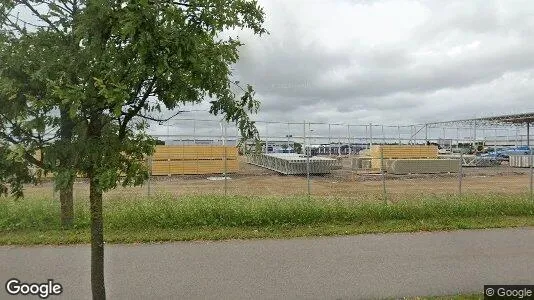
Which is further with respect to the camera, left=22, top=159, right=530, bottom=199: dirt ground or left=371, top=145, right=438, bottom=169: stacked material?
left=371, top=145, right=438, bottom=169: stacked material

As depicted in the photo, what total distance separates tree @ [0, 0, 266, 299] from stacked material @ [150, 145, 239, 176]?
912 inches

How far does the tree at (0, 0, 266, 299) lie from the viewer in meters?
2.54

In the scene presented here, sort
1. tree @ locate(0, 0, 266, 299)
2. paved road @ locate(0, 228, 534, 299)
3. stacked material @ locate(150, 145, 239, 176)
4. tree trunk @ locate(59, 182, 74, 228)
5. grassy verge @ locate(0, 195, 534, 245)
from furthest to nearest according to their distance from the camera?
stacked material @ locate(150, 145, 239, 176)
tree trunk @ locate(59, 182, 74, 228)
grassy verge @ locate(0, 195, 534, 245)
paved road @ locate(0, 228, 534, 299)
tree @ locate(0, 0, 266, 299)

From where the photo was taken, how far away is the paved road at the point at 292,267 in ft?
16.5

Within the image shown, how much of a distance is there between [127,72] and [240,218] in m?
6.24

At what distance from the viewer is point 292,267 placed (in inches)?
233

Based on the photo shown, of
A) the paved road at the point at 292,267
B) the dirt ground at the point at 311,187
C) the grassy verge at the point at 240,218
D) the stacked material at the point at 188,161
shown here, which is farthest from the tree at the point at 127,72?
the stacked material at the point at 188,161

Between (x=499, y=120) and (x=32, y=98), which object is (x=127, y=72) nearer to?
(x=32, y=98)

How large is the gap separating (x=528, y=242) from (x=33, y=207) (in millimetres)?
10164

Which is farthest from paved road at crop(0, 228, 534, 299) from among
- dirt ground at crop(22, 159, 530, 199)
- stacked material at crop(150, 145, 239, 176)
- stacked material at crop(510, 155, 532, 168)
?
stacked material at crop(510, 155, 532, 168)

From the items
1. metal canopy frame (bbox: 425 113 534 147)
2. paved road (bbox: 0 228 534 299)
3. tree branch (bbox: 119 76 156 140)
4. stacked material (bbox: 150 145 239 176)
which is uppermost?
metal canopy frame (bbox: 425 113 534 147)

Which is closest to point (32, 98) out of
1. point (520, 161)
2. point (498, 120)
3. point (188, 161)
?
point (188, 161)

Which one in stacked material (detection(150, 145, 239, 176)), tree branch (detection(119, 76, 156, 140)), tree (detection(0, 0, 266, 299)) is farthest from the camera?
stacked material (detection(150, 145, 239, 176))

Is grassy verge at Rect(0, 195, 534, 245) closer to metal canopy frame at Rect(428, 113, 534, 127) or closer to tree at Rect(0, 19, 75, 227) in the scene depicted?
tree at Rect(0, 19, 75, 227)
